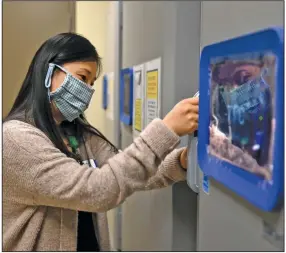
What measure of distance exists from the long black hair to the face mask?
0.03 meters

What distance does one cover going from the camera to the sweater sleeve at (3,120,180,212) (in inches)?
35.4

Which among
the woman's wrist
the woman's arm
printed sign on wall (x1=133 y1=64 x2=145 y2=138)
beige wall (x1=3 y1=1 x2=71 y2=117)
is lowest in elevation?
the woman's arm

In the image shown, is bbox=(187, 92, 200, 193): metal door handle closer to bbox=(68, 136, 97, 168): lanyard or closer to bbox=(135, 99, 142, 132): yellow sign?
bbox=(68, 136, 97, 168): lanyard

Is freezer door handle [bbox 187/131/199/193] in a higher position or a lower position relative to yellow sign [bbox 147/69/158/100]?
lower

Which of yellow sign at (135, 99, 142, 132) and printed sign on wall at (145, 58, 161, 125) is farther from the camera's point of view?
yellow sign at (135, 99, 142, 132)

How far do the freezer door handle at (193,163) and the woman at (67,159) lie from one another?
0.16 feet

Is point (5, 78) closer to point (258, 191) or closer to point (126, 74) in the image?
point (126, 74)

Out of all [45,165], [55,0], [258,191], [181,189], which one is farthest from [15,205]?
[55,0]

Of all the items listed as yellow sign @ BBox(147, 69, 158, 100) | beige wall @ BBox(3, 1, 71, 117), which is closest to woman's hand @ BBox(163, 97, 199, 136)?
yellow sign @ BBox(147, 69, 158, 100)

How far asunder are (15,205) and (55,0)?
1937 millimetres

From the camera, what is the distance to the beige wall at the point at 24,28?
2387 mm

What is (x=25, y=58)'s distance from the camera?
2.42 meters

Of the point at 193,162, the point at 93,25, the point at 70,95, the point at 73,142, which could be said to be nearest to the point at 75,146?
the point at 73,142

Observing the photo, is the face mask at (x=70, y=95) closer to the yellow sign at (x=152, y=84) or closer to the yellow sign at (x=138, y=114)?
the yellow sign at (x=152, y=84)
